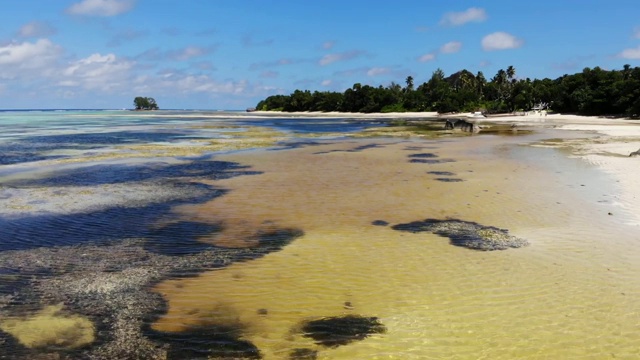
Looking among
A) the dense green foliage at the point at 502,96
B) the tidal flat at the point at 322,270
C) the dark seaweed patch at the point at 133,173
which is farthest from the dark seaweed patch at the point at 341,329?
the dense green foliage at the point at 502,96

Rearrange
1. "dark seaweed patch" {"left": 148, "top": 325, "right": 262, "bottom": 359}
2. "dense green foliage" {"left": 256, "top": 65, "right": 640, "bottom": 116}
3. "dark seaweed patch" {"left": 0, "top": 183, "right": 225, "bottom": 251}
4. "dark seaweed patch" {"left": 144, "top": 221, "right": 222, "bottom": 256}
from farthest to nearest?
1. "dense green foliage" {"left": 256, "top": 65, "right": 640, "bottom": 116}
2. "dark seaweed patch" {"left": 0, "top": 183, "right": 225, "bottom": 251}
3. "dark seaweed patch" {"left": 144, "top": 221, "right": 222, "bottom": 256}
4. "dark seaweed patch" {"left": 148, "top": 325, "right": 262, "bottom": 359}

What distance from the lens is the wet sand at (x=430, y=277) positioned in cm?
703

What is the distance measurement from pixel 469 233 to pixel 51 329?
9959 millimetres

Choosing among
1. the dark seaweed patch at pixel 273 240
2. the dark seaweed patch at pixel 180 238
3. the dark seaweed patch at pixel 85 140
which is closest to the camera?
the dark seaweed patch at pixel 273 240

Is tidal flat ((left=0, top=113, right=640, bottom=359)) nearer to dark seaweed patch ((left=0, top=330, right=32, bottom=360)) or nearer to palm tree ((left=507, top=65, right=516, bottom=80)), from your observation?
dark seaweed patch ((left=0, top=330, right=32, bottom=360))

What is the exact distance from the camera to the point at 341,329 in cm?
743

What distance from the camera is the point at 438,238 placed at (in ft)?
40.3

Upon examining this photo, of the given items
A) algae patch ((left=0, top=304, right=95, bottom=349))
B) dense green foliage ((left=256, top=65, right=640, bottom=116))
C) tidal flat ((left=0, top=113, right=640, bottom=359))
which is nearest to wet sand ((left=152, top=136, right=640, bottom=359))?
tidal flat ((left=0, top=113, right=640, bottom=359))

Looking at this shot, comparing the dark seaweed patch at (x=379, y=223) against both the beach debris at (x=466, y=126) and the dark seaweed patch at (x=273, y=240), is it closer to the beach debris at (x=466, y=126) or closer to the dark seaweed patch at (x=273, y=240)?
the dark seaweed patch at (x=273, y=240)

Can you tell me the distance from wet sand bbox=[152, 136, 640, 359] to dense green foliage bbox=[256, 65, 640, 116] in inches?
2948

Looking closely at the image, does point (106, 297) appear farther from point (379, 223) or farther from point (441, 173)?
point (441, 173)

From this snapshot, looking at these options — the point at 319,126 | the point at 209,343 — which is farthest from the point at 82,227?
the point at 319,126

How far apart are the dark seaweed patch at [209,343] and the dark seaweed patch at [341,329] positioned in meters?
1.01

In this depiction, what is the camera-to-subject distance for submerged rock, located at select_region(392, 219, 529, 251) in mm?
11566
